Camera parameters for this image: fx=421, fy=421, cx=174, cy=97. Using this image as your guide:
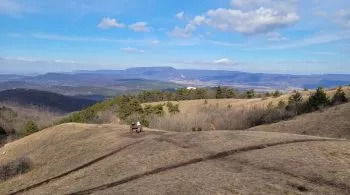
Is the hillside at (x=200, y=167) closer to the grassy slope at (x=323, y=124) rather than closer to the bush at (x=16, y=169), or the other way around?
the bush at (x=16, y=169)

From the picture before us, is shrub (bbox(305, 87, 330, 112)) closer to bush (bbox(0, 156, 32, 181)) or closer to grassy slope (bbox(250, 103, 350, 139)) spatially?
grassy slope (bbox(250, 103, 350, 139))

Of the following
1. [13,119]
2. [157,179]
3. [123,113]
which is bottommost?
[13,119]

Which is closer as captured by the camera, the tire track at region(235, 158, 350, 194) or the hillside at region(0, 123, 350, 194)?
the tire track at region(235, 158, 350, 194)

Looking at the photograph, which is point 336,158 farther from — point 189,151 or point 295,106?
point 295,106

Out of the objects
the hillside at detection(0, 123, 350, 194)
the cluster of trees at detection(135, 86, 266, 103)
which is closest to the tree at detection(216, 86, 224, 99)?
the cluster of trees at detection(135, 86, 266, 103)

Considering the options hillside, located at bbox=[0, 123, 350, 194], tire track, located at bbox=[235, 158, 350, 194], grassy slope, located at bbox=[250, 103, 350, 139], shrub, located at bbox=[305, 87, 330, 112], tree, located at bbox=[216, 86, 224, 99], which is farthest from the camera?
tree, located at bbox=[216, 86, 224, 99]

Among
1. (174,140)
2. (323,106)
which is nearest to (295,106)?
(323,106)

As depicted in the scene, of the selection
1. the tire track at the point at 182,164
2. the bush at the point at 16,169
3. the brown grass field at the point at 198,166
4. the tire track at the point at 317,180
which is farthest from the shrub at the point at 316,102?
the tire track at the point at 317,180

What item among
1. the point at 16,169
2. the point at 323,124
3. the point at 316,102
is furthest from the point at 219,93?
the point at 16,169
